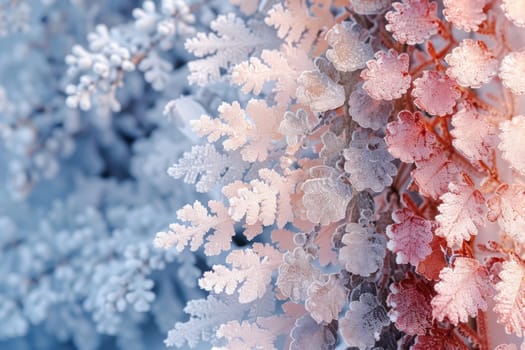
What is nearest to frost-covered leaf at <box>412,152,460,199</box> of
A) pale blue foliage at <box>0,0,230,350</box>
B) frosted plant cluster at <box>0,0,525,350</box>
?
frosted plant cluster at <box>0,0,525,350</box>

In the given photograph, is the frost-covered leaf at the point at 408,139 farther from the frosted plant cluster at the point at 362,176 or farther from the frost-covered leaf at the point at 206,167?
the frost-covered leaf at the point at 206,167

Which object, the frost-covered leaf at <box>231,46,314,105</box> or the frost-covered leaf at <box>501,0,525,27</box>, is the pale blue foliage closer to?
the frost-covered leaf at <box>231,46,314,105</box>

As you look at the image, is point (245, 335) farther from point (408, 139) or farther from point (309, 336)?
point (408, 139)

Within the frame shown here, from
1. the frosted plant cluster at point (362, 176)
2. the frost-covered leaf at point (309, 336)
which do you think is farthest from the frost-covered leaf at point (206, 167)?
the frost-covered leaf at point (309, 336)

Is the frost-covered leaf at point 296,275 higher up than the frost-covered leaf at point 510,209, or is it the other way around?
the frost-covered leaf at point 510,209

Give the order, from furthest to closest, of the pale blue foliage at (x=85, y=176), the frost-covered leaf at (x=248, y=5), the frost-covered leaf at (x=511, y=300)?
the pale blue foliage at (x=85, y=176), the frost-covered leaf at (x=248, y=5), the frost-covered leaf at (x=511, y=300)

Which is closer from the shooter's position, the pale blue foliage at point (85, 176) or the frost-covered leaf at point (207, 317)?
the frost-covered leaf at point (207, 317)

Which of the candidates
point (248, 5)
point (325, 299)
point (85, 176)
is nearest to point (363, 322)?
point (325, 299)
